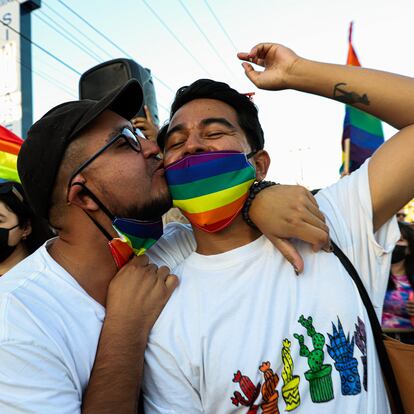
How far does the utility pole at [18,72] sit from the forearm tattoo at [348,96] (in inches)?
544

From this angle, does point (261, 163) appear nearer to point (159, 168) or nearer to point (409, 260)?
point (159, 168)

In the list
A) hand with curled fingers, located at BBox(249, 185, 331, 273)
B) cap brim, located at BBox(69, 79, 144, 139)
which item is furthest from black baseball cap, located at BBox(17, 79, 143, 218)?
hand with curled fingers, located at BBox(249, 185, 331, 273)

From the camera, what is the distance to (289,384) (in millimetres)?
1651

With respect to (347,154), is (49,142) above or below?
above

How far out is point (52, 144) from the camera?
2160 millimetres

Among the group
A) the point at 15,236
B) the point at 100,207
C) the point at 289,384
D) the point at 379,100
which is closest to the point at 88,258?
the point at 100,207

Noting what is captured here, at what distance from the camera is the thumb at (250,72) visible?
2220mm

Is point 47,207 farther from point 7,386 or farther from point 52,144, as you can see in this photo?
point 7,386

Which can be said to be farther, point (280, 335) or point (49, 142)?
point (49, 142)

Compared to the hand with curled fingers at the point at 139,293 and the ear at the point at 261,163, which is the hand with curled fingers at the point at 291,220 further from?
the hand with curled fingers at the point at 139,293

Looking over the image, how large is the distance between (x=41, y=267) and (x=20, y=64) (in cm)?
1393

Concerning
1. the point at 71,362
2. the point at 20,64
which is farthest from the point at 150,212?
the point at 20,64

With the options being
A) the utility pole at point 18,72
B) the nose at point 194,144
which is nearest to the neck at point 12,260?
the nose at point 194,144

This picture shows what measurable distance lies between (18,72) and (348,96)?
14.6 m
